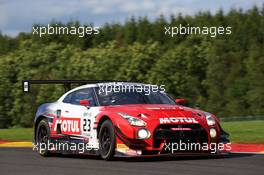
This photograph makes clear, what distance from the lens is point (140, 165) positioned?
10.5m

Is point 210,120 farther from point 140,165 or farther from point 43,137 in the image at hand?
point 43,137

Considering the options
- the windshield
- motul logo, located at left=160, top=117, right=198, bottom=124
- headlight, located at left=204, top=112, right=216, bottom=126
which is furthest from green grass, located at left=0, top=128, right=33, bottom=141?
motul logo, located at left=160, top=117, right=198, bottom=124

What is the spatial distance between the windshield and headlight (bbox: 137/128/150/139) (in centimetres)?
117

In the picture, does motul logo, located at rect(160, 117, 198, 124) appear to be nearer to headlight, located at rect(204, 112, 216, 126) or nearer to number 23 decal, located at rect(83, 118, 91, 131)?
headlight, located at rect(204, 112, 216, 126)

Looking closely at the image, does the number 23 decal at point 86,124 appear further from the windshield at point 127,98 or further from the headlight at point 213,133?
the headlight at point 213,133

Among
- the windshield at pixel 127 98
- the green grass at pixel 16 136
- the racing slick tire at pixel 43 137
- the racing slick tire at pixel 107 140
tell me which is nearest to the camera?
the racing slick tire at pixel 107 140

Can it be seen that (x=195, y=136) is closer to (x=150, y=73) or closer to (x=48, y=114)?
(x=48, y=114)

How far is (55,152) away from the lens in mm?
13344

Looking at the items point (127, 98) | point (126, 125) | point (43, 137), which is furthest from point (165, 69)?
point (126, 125)

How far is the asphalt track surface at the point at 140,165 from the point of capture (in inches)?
376

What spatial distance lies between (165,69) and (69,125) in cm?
6481

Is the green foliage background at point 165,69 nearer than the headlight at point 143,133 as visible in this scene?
No

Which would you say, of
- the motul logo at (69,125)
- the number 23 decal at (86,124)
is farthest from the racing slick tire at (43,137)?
the number 23 decal at (86,124)

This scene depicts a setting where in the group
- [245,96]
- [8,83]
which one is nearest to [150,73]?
[245,96]
